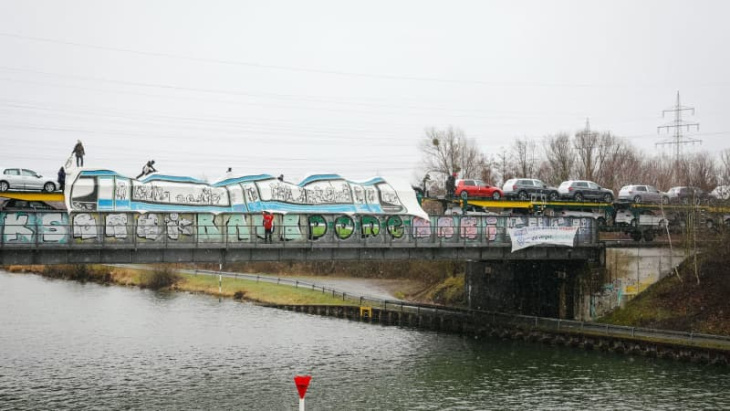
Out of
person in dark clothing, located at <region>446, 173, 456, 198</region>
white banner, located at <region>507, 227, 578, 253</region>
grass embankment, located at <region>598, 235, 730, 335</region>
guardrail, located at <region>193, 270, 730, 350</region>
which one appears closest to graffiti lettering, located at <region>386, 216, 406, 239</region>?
white banner, located at <region>507, 227, 578, 253</region>

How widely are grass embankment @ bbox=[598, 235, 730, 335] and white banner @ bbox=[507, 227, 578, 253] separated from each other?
6.45 meters

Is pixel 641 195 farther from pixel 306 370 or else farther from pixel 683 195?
pixel 306 370

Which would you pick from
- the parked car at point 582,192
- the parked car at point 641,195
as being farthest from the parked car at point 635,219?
the parked car at point 582,192

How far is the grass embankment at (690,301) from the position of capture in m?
51.8

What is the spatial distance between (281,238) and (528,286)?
993 inches

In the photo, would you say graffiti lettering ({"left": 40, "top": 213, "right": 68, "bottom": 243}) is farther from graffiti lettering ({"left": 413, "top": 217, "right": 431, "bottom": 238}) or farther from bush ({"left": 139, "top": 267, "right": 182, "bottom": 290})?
bush ({"left": 139, "top": 267, "right": 182, "bottom": 290})

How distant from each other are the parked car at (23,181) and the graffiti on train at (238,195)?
26.1 feet

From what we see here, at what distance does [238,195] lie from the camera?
48.0 meters

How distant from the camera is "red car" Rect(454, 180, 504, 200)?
2714 inches

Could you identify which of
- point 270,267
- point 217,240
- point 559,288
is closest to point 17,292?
point 270,267

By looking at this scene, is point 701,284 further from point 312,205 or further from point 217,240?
point 217,240

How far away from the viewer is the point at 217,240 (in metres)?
46.9

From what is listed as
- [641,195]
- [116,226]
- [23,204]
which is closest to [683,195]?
[641,195]

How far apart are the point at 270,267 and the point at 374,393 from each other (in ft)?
226
